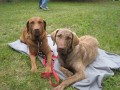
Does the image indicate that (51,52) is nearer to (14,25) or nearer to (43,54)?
(43,54)

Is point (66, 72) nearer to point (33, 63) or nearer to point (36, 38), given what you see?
point (33, 63)

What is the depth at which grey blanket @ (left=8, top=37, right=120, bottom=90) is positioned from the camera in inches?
193

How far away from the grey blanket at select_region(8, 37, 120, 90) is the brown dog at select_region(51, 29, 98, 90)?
112 mm

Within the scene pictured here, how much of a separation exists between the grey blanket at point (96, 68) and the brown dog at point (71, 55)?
0.11 metres

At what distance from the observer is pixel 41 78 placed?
17.3ft

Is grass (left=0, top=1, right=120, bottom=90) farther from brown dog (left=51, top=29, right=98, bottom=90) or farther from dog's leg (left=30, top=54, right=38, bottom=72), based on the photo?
brown dog (left=51, top=29, right=98, bottom=90)

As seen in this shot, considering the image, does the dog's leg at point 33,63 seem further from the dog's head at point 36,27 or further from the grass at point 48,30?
the dog's head at point 36,27

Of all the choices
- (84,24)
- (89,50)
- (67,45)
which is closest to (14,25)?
(84,24)

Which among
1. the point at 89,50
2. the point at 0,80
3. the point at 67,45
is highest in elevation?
the point at 67,45

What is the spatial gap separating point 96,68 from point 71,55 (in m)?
0.73

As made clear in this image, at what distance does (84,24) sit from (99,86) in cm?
502

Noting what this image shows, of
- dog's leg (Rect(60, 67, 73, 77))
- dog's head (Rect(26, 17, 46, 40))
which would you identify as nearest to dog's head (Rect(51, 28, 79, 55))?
dog's leg (Rect(60, 67, 73, 77))

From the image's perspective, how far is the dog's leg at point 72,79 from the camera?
189 inches

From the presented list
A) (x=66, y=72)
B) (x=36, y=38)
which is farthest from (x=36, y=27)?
(x=66, y=72)
